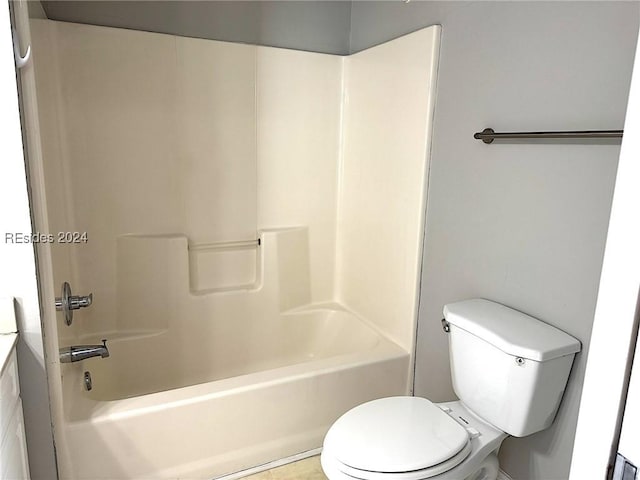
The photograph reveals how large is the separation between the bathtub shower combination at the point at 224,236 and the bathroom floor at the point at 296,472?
0.06 m

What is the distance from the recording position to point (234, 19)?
2344mm

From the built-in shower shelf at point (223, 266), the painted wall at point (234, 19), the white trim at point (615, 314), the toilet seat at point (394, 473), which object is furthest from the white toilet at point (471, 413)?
the painted wall at point (234, 19)

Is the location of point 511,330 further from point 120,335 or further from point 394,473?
point 120,335

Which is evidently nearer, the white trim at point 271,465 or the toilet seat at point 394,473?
the toilet seat at point 394,473

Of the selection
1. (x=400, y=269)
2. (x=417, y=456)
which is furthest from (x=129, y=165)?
(x=417, y=456)

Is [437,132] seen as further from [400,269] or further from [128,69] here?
[128,69]

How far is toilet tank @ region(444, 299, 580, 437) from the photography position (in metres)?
1.40

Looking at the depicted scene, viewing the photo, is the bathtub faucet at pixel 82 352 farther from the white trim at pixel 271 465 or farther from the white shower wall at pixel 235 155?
the white trim at pixel 271 465

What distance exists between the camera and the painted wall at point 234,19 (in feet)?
6.81

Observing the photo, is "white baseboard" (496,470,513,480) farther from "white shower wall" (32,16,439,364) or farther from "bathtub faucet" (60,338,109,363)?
"bathtub faucet" (60,338,109,363)

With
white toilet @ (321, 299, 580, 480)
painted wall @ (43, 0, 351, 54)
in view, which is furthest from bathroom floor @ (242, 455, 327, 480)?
painted wall @ (43, 0, 351, 54)

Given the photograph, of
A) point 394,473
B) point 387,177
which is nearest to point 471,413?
point 394,473

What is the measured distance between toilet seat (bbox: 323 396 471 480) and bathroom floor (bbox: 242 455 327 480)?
0.53m

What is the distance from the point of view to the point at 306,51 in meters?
2.51
